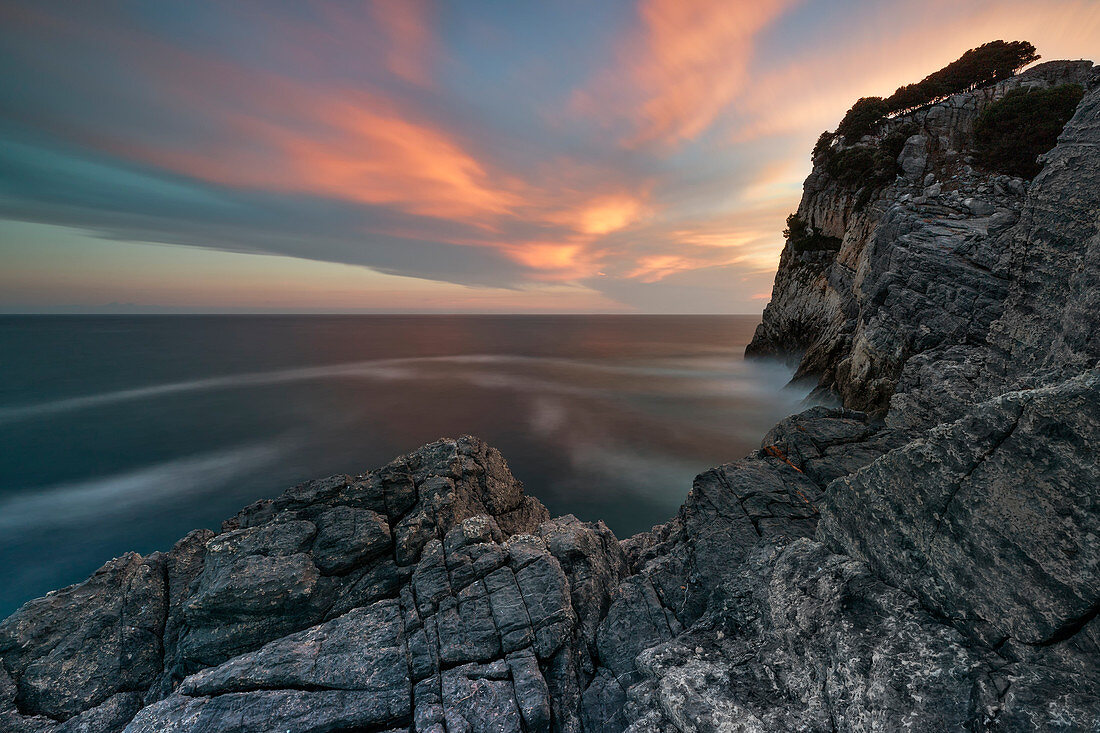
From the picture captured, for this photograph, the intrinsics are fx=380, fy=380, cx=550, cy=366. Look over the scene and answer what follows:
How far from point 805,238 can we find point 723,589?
1521 inches

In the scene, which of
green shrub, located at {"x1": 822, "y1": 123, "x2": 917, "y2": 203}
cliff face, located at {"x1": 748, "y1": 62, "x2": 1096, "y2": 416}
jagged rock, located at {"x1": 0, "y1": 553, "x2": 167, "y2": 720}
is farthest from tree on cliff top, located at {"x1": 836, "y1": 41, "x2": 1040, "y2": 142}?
jagged rock, located at {"x1": 0, "y1": 553, "x2": 167, "y2": 720}

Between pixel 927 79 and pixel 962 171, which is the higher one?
pixel 927 79

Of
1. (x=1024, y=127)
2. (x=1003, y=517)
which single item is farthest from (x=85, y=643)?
(x=1024, y=127)

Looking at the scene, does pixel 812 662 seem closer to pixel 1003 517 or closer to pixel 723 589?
pixel 723 589

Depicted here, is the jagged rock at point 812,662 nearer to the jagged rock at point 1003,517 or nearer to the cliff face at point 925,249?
the jagged rock at point 1003,517

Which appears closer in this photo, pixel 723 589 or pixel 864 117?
pixel 723 589

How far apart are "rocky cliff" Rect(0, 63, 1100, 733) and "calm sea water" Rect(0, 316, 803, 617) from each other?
41.4ft

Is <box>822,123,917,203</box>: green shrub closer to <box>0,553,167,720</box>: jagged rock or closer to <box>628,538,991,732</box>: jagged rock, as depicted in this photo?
<box>628,538,991,732</box>: jagged rock

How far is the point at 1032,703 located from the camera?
3.80 m

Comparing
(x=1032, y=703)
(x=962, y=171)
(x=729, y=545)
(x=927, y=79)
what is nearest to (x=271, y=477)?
Answer: (x=729, y=545)

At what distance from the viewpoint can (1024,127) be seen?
21.7 metres

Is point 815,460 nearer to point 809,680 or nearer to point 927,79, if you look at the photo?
point 809,680

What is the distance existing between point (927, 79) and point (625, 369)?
4331cm

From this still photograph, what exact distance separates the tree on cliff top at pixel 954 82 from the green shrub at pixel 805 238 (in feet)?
24.4
